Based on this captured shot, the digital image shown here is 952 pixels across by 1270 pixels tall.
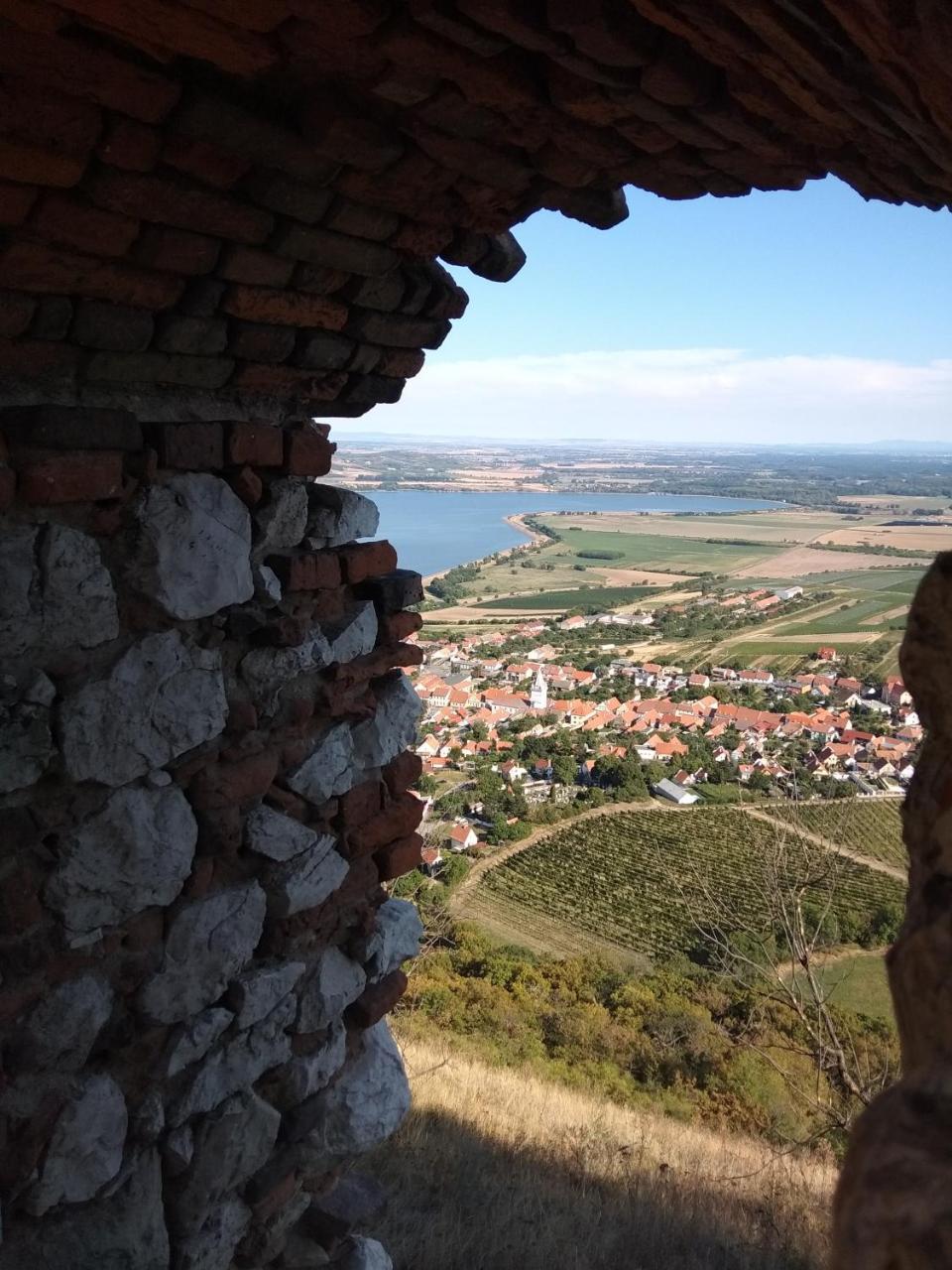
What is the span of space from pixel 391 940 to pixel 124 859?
912 millimetres

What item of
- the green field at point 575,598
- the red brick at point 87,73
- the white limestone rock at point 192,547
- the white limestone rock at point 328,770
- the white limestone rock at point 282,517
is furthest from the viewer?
the green field at point 575,598

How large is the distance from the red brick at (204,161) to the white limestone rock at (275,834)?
1305 mm

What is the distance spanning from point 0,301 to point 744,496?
2574 inches

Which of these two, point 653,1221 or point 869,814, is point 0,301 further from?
point 869,814

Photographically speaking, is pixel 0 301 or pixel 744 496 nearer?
pixel 0 301

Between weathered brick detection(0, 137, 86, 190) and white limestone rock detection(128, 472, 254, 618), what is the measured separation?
1.95ft

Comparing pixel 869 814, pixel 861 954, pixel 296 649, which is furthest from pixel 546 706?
pixel 296 649

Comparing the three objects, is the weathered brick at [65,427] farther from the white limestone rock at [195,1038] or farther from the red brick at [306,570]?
the white limestone rock at [195,1038]

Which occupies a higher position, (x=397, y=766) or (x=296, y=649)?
(x=296, y=649)

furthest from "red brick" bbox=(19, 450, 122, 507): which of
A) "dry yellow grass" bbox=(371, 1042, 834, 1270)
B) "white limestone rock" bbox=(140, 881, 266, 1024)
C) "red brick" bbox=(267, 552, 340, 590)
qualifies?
"dry yellow grass" bbox=(371, 1042, 834, 1270)

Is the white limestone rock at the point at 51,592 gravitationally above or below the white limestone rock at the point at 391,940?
Answer: above

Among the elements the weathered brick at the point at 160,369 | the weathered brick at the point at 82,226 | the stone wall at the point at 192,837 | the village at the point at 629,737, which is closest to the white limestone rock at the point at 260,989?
the stone wall at the point at 192,837

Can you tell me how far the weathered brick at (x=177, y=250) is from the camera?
169cm

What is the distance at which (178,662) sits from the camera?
78.0 inches
